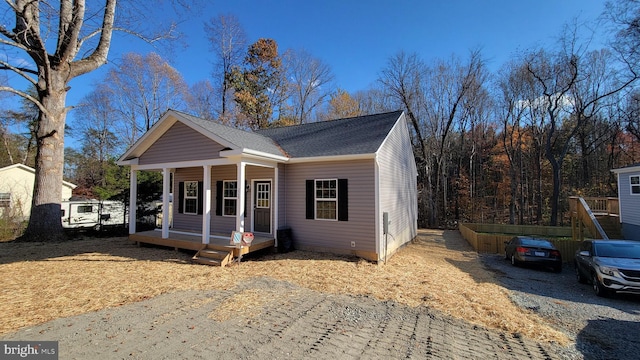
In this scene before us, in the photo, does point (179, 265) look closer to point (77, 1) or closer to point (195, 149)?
point (195, 149)

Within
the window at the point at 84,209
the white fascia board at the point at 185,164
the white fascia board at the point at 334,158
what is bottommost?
the window at the point at 84,209

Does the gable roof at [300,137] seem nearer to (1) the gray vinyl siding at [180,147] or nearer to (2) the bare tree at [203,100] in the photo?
(1) the gray vinyl siding at [180,147]

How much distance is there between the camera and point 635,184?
12.8m

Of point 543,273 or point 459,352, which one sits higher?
point 459,352

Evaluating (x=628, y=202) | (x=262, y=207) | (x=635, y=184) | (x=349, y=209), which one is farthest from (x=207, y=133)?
(x=628, y=202)

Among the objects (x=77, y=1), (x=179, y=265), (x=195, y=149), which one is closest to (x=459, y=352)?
(x=179, y=265)

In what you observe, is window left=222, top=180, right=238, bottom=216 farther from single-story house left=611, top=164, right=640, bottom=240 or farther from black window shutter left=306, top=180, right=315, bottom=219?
single-story house left=611, top=164, right=640, bottom=240

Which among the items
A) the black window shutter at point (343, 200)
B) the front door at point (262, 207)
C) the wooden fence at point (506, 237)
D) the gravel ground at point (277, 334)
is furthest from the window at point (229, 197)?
the wooden fence at point (506, 237)

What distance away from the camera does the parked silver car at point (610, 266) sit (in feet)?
20.4

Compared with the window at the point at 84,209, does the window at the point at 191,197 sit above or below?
above

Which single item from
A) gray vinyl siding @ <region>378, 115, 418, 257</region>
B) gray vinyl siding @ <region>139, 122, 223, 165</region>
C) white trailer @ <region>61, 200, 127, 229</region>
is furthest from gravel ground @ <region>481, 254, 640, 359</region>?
white trailer @ <region>61, 200, 127, 229</region>

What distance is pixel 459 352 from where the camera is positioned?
3535mm

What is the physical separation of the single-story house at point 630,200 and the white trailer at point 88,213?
24.9 m

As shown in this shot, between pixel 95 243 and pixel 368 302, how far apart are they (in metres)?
11.5
